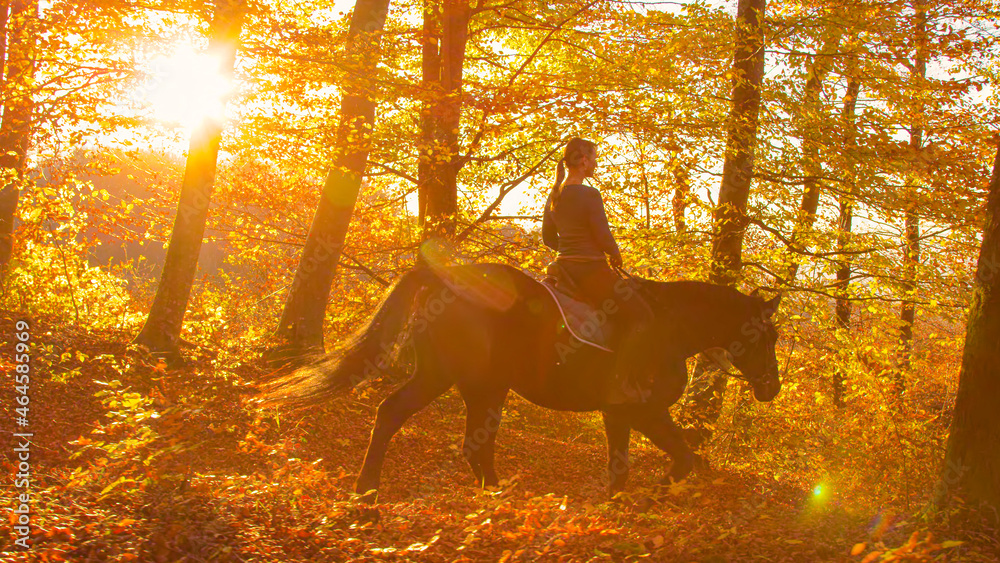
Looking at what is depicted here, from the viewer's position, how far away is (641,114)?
10.6 m

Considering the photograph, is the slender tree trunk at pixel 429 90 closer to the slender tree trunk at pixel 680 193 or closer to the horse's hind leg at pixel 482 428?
the slender tree trunk at pixel 680 193

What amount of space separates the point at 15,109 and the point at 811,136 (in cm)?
1363

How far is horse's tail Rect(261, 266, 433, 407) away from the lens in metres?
5.97

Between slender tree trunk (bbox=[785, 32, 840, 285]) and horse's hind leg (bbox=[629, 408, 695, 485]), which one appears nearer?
horse's hind leg (bbox=[629, 408, 695, 485])

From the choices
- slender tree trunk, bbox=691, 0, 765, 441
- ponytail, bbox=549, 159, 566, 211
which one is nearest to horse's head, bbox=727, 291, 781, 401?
ponytail, bbox=549, 159, 566, 211

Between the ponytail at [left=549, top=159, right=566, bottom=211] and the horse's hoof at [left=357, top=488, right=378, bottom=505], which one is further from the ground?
the ponytail at [left=549, top=159, right=566, bottom=211]

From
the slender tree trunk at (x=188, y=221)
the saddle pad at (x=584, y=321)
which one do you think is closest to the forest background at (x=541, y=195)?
the slender tree trunk at (x=188, y=221)

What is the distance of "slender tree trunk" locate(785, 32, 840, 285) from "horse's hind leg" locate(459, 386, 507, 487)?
6.26 meters

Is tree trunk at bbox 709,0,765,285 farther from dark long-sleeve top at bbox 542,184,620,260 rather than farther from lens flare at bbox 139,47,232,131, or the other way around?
lens flare at bbox 139,47,232,131

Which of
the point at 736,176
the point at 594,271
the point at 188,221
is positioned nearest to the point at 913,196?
the point at 736,176

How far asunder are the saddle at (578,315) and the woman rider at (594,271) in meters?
0.07

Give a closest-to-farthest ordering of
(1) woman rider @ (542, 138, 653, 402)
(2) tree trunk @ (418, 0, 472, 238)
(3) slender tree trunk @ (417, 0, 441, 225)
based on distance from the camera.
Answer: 1. (1) woman rider @ (542, 138, 653, 402)
2. (3) slender tree trunk @ (417, 0, 441, 225)
3. (2) tree trunk @ (418, 0, 472, 238)

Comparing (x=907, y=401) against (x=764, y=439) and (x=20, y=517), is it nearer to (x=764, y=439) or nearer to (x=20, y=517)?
(x=764, y=439)

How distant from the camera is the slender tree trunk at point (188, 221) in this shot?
10.2 metres
